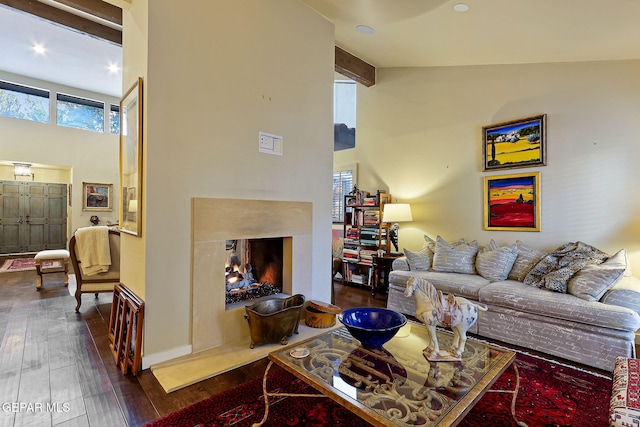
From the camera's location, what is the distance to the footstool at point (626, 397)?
4.11 ft

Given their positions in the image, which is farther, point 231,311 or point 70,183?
point 70,183

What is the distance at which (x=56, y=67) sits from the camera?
6371 millimetres

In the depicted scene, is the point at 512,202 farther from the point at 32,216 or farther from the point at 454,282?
the point at 32,216

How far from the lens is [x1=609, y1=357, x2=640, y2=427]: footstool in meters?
1.25

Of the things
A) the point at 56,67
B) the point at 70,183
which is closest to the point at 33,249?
the point at 70,183

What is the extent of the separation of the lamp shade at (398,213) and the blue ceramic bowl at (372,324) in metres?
2.74

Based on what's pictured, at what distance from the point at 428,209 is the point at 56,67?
785 cm

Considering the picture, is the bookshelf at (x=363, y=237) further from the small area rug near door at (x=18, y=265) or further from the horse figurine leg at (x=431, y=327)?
the small area rug near door at (x=18, y=265)

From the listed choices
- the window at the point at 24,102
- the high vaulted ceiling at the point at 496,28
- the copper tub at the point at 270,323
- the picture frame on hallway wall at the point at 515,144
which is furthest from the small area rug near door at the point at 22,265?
the picture frame on hallway wall at the point at 515,144

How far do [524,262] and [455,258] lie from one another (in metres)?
0.70

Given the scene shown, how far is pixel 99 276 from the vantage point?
3717 mm

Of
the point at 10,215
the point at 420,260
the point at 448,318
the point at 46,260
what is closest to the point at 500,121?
the point at 420,260

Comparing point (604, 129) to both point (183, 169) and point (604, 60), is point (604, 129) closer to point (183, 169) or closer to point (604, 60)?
point (604, 60)

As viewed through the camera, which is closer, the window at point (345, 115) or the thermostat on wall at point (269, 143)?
the thermostat on wall at point (269, 143)
